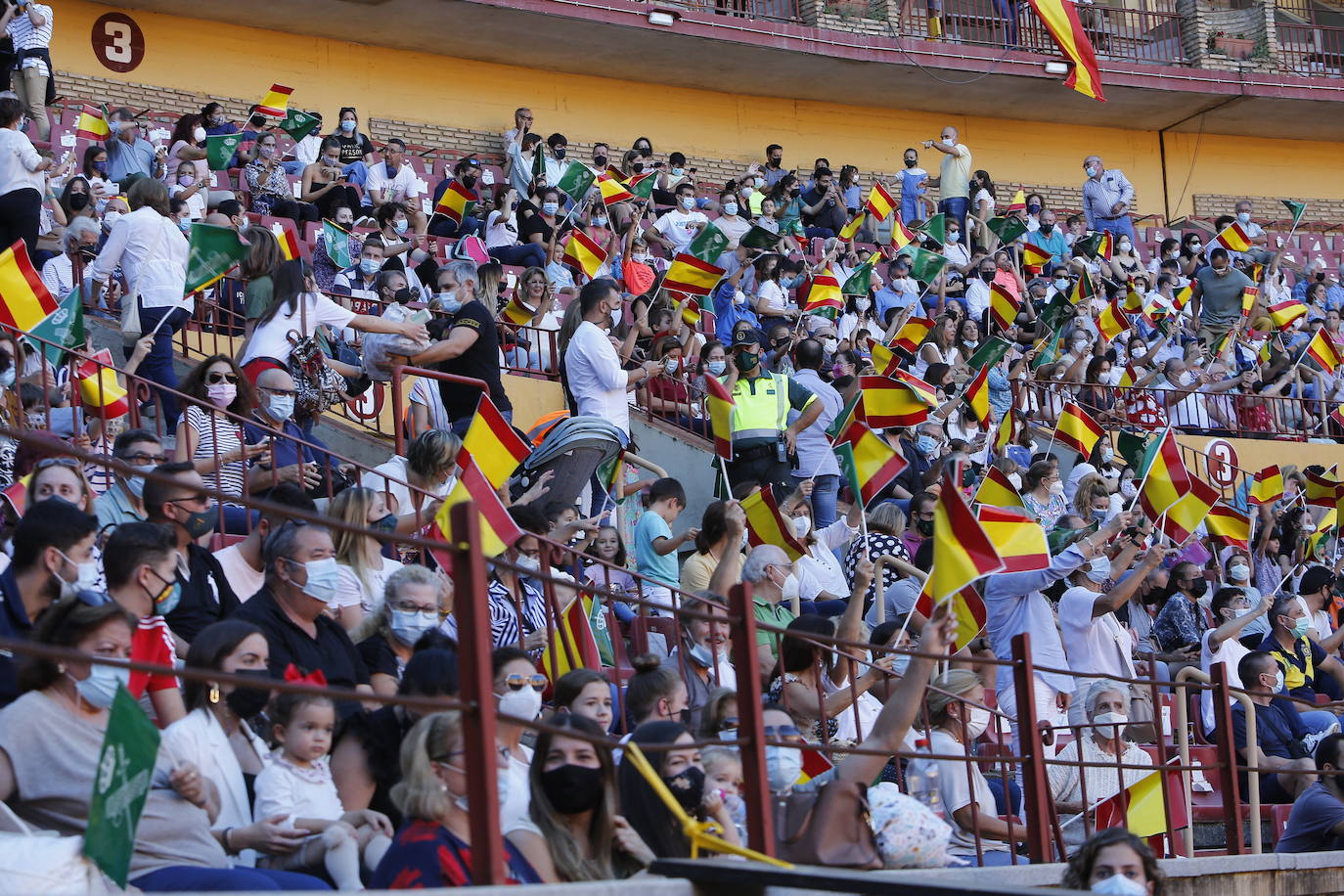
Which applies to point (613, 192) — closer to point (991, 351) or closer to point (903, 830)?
point (991, 351)

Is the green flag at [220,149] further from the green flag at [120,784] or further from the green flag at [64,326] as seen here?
the green flag at [120,784]

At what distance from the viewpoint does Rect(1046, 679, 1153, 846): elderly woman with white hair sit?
840 centimetres

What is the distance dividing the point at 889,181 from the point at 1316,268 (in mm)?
6061

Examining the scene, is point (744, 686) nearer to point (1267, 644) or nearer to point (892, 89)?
point (1267, 644)

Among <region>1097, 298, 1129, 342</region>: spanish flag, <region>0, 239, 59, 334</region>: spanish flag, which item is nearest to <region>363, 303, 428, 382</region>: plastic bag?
<region>0, 239, 59, 334</region>: spanish flag

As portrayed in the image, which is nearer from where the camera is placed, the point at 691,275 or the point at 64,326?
the point at 64,326

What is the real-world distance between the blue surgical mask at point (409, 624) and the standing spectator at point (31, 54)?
9.33 m

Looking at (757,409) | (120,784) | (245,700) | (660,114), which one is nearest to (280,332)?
(757,409)

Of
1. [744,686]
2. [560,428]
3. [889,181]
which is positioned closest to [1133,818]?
[744,686]

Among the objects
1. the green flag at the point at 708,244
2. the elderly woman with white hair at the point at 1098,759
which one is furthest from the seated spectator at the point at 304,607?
the green flag at the point at 708,244

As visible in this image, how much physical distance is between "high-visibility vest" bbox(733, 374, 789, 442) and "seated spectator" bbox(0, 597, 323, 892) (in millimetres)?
7968

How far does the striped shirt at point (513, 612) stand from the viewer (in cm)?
801

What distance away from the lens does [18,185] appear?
11.1 metres

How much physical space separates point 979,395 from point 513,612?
7528 mm
